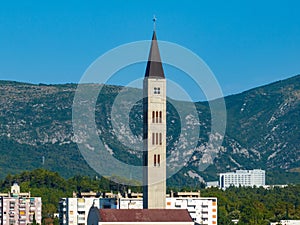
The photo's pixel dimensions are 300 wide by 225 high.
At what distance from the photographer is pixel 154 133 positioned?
110 m

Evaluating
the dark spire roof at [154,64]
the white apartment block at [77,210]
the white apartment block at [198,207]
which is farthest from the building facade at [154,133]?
Answer: the white apartment block at [77,210]

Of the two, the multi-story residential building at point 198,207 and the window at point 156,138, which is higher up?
the window at point 156,138

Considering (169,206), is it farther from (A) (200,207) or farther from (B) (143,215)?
(B) (143,215)

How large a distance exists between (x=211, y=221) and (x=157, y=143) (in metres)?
36.3

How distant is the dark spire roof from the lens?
110 metres

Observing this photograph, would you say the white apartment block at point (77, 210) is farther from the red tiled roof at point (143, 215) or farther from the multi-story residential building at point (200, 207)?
the red tiled roof at point (143, 215)

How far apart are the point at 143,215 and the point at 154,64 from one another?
15.7 meters

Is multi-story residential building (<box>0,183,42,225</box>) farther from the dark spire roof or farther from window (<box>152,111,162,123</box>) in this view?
the dark spire roof

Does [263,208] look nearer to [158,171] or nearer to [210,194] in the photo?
[210,194]

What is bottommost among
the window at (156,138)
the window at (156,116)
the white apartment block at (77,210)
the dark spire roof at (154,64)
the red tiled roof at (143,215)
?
the red tiled roof at (143,215)

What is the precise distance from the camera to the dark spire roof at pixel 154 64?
109562 millimetres

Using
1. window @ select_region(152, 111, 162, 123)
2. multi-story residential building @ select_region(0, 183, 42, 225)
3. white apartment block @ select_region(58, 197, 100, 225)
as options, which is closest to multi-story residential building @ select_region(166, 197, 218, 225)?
white apartment block @ select_region(58, 197, 100, 225)

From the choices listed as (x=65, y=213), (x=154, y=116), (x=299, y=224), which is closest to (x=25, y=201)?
(x=65, y=213)

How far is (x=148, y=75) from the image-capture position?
4343 inches
